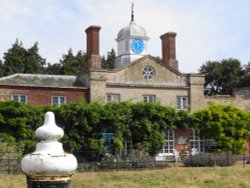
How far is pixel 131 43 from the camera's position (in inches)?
1735

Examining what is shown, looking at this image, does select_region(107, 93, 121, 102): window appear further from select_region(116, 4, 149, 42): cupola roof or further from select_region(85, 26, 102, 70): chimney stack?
select_region(116, 4, 149, 42): cupola roof

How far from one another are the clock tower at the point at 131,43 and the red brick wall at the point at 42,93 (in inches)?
257

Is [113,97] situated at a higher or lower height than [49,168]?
higher

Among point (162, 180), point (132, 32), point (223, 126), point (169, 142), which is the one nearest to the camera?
point (162, 180)

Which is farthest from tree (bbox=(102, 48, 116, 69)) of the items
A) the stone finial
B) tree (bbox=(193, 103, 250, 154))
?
the stone finial

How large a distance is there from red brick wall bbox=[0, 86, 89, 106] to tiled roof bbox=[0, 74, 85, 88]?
1.07ft

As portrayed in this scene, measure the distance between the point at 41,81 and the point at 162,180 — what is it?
21.0 metres

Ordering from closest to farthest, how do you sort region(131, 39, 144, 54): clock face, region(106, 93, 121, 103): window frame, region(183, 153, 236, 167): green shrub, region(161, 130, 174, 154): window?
1. region(183, 153, 236, 167): green shrub
2. region(161, 130, 174, 154): window
3. region(106, 93, 121, 103): window frame
4. region(131, 39, 144, 54): clock face

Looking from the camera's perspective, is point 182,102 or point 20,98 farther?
point 182,102

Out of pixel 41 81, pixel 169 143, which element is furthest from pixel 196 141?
pixel 41 81

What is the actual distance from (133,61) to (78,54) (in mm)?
34926

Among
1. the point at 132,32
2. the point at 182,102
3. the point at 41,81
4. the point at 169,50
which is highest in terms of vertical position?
the point at 132,32

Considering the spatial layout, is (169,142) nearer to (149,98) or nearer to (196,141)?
(196,141)

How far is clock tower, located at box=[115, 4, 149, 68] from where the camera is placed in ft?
144
